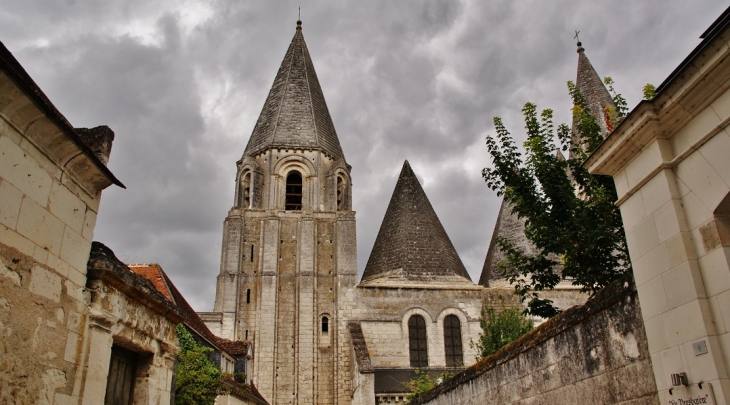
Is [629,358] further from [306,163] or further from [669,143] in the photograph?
[306,163]

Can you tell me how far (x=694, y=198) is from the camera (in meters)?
3.61

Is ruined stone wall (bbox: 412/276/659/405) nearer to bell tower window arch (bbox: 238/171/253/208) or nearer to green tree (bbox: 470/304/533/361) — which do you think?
green tree (bbox: 470/304/533/361)

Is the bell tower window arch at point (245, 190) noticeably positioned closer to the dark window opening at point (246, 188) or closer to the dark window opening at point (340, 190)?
the dark window opening at point (246, 188)

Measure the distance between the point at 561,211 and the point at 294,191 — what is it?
2205cm

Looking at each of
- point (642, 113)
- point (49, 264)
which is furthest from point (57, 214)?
point (642, 113)

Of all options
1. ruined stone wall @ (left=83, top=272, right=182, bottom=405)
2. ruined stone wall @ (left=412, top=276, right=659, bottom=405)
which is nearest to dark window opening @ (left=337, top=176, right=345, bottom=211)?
ruined stone wall @ (left=412, top=276, right=659, bottom=405)

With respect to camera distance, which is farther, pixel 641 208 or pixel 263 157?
pixel 263 157

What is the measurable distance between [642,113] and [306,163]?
84.5ft

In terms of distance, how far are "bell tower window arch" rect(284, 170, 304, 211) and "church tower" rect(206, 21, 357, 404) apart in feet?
0.17

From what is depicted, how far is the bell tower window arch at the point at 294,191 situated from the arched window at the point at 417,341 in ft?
26.9

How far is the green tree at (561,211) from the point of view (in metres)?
7.84

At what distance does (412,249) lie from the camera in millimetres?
27844

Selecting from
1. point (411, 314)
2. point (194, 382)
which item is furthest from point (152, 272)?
point (411, 314)

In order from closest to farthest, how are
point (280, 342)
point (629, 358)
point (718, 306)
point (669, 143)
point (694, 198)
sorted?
point (718, 306), point (694, 198), point (669, 143), point (629, 358), point (280, 342)
